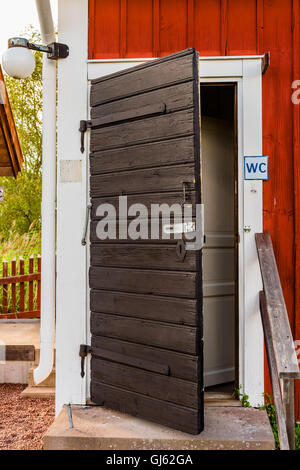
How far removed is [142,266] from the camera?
3.04 metres

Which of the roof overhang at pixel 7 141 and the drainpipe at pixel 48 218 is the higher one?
the roof overhang at pixel 7 141

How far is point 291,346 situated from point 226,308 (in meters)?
1.67

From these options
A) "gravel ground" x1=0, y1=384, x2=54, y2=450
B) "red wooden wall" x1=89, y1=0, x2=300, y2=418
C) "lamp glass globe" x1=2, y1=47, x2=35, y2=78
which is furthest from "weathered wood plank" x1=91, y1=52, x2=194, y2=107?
"gravel ground" x1=0, y1=384, x2=54, y2=450

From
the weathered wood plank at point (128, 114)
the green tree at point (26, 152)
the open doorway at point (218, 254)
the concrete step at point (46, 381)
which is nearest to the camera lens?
the weathered wood plank at point (128, 114)

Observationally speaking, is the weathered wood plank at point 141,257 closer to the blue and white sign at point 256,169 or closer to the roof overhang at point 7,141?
the blue and white sign at point 256,169

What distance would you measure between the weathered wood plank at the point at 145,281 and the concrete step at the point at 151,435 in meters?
0.82

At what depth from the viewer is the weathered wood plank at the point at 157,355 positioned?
272 cm

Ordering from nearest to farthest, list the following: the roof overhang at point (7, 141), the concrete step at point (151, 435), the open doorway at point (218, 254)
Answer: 1. the concrete step at point (151, 435)
2. the open doorway at point (218, 254)
3. the roof overhang at point (7, 141)

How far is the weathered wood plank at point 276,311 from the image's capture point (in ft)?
7.47

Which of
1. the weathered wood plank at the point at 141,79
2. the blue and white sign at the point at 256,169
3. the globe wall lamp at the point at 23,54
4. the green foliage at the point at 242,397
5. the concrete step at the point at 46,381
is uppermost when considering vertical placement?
the globe wall lamp at the point at 23,54

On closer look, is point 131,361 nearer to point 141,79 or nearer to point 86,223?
point 86,223

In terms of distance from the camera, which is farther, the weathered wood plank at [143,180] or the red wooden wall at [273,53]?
the red wooden wall at [273,53]

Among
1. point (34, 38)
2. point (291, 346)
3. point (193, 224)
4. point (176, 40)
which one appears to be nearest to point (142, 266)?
point (193, 224)

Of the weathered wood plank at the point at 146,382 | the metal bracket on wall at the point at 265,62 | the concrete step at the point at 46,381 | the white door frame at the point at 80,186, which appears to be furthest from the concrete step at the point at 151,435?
the metal bracket on wall at the point at 265,62
